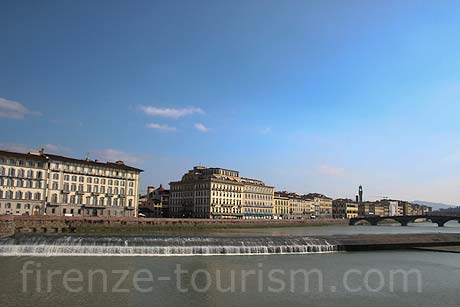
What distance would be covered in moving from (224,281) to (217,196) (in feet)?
362

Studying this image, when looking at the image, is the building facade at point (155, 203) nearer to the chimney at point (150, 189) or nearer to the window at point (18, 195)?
the chimney at point (150, 189)

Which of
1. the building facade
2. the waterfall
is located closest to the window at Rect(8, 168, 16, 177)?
the waterfall

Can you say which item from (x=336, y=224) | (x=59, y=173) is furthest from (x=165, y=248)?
(x=336, y=224)

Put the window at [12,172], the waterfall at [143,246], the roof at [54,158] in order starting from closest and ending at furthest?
1. the waterfall at [143,246]
2. the window at [12,172]
3. the roof at [54,158]

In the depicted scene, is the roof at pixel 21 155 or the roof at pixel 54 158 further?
the roof at pixel 54 158

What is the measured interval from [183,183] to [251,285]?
122 m

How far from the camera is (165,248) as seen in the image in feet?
133

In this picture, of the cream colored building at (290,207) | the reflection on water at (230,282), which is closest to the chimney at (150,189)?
the cream colored building at (290,207)

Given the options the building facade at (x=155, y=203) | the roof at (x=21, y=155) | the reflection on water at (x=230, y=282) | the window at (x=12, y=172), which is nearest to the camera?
the reflection on water at (x=230, y=282)

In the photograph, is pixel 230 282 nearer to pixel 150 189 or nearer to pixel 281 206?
pixel 150 189

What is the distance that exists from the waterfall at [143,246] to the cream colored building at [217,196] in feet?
301

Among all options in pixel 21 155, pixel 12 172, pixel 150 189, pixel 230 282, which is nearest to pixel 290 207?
pixel 150 189

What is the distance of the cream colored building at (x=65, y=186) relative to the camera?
258 feet

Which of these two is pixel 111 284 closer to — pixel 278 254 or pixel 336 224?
pixel 278 254
